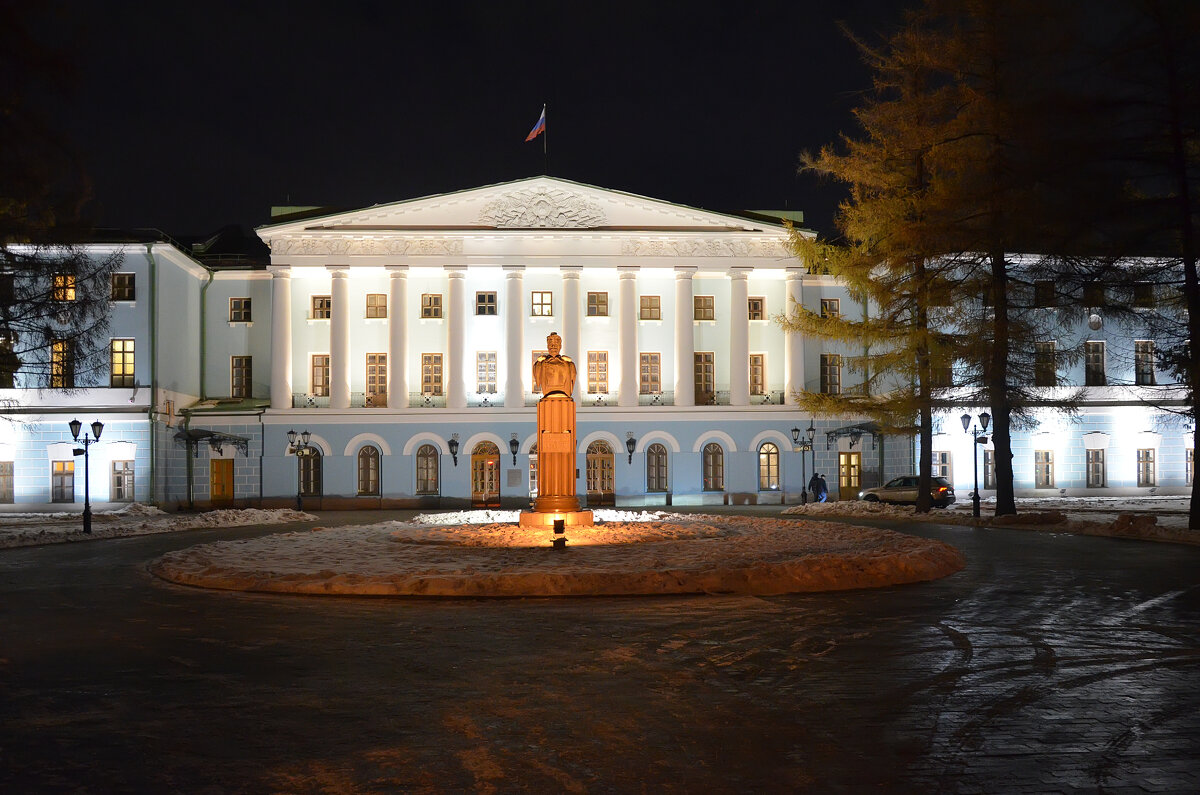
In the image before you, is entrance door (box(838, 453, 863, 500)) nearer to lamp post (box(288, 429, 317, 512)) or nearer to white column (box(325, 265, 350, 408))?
white column (box(325, 265, 350, 408))

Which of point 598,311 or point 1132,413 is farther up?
point 598,311

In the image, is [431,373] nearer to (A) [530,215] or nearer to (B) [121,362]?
(A) [530,215]

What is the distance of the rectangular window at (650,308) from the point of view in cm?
4844

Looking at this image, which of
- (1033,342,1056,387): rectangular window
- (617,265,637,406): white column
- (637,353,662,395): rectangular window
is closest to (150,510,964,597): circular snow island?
(1033,342,1056,387): rectangular window

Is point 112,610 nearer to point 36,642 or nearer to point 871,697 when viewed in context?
point 36,642

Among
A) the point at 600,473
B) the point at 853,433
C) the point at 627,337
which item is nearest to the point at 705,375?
the point at 627,337

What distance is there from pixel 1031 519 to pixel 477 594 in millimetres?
19710

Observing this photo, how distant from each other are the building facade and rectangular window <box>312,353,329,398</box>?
0.06 meters

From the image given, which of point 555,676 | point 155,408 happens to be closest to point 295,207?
point 155,408

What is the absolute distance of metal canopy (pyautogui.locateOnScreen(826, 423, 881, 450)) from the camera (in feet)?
146

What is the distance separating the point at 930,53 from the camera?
99.1 feet

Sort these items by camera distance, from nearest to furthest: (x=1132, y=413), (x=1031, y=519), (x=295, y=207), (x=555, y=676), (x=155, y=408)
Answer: (x=555, y=676), (x=1031, y=519), (x=155, y=408), (x=1132, y=413), (x=295, y=207)

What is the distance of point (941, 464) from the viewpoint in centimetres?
4678

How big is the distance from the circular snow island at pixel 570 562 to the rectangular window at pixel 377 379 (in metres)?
24.4
